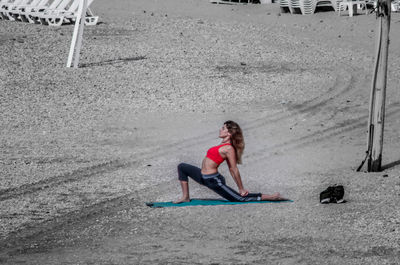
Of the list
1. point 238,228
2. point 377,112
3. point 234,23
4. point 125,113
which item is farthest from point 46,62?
point 238,228

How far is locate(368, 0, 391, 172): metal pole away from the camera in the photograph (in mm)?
9477

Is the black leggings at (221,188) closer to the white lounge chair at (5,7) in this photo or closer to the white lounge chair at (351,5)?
the white lounge chair at (351,5)

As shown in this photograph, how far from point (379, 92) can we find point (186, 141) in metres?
2.95

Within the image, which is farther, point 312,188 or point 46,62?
point 46,62

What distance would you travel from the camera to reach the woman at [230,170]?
7.97 meters

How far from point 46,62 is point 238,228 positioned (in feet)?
37.1

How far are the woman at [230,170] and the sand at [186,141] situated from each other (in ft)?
0.48

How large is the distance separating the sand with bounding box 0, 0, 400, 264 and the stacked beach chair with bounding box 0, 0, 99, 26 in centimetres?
48

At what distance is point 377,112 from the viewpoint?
9.59m

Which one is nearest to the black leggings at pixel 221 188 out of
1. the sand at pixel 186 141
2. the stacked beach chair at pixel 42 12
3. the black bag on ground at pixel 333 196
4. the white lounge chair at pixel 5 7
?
the sand at pixel 186 141

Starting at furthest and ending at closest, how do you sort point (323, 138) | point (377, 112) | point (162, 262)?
point (323, 138), point (377, 112), point (162, 262)

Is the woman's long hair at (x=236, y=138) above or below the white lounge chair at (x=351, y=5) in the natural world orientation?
above

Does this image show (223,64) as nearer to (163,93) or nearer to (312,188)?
(163,93)

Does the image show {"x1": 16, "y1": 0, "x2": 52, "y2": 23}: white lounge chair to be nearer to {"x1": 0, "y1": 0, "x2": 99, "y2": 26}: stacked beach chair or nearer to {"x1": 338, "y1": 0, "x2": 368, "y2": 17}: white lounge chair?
{"x1": 0, "y1": 0, "x2": 99, "y2": 26}: stacked beach chair
